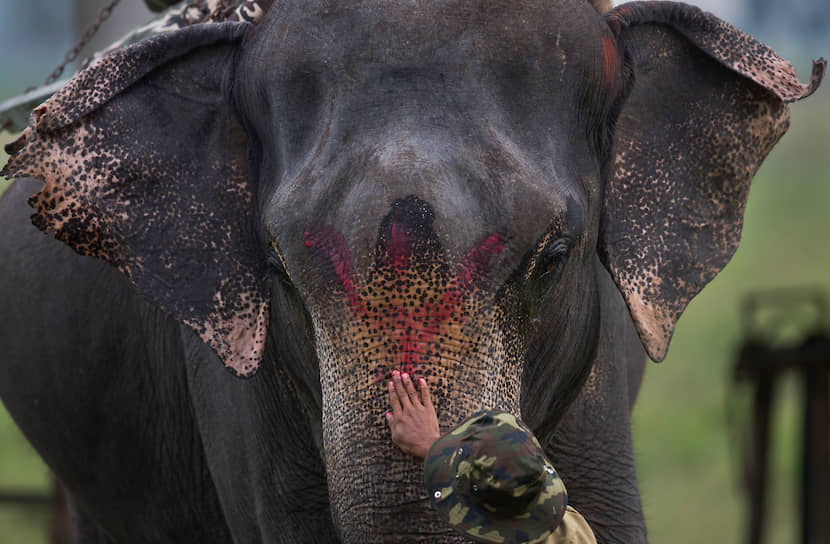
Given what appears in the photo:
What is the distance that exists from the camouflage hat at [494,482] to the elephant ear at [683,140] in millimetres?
601

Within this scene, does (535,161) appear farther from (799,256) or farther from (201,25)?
(799,256)

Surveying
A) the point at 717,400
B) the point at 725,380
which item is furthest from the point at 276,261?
the point at 717,400

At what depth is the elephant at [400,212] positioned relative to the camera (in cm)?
244

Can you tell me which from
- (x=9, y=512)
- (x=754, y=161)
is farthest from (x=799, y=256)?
(x=754, y=161)

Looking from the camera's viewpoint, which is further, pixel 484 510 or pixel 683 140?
pixel 683 140

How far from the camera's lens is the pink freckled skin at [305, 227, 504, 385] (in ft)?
7.83

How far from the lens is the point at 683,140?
306 centimetres

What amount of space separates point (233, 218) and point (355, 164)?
0.53 metres

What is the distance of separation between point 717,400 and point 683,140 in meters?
11.6

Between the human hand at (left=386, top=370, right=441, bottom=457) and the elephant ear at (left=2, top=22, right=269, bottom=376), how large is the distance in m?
0.68

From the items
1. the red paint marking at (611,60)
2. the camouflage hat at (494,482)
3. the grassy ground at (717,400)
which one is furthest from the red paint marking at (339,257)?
the grassy ground at (717,400)

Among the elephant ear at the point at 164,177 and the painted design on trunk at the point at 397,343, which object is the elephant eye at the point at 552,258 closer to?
the painted design on trunk at the point at 397,343

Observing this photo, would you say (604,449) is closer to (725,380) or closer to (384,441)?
(384,441)

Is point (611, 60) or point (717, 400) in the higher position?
point (611, 60)
